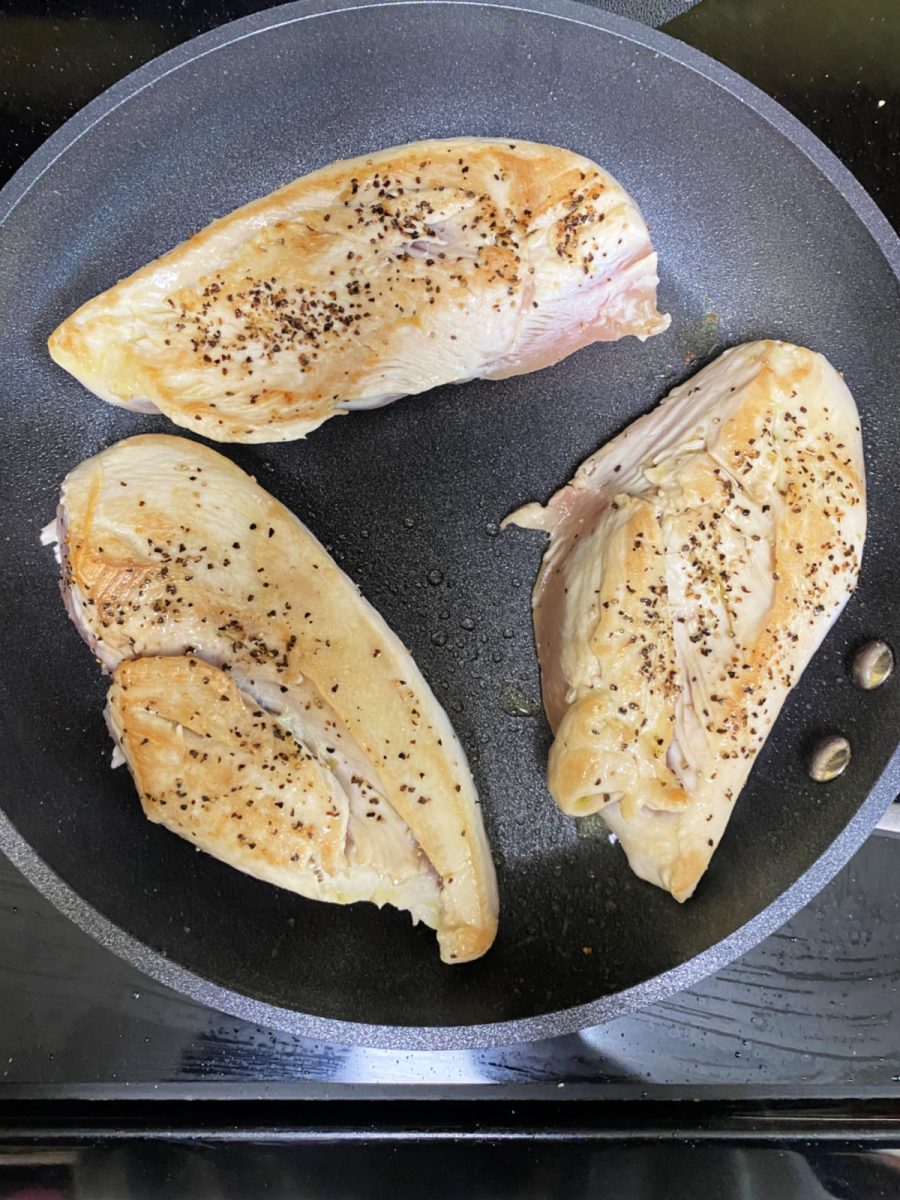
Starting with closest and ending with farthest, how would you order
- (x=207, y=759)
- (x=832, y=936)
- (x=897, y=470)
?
1. (x=207, y=759)
2. (x=897, y=470)
3. (x=832, y=936)

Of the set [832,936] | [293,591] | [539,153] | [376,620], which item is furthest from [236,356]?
[832,936]

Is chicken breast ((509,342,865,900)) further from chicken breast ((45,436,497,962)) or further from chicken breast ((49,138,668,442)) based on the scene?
chicken breast ((49,138,668,442))

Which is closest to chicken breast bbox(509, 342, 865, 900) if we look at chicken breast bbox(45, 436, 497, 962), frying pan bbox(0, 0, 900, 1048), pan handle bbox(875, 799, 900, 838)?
frying pan bbox(0, 0, 900, 1048)

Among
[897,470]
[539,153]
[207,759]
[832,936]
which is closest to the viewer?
[207,759]

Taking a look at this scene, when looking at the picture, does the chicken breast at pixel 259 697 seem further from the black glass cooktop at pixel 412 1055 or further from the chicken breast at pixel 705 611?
the black glass cooktop at pixel 412 1055

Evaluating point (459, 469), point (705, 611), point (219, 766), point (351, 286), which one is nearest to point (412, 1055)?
point (219, 766)

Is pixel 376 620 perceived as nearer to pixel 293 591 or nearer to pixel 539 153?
pixel 293 591
